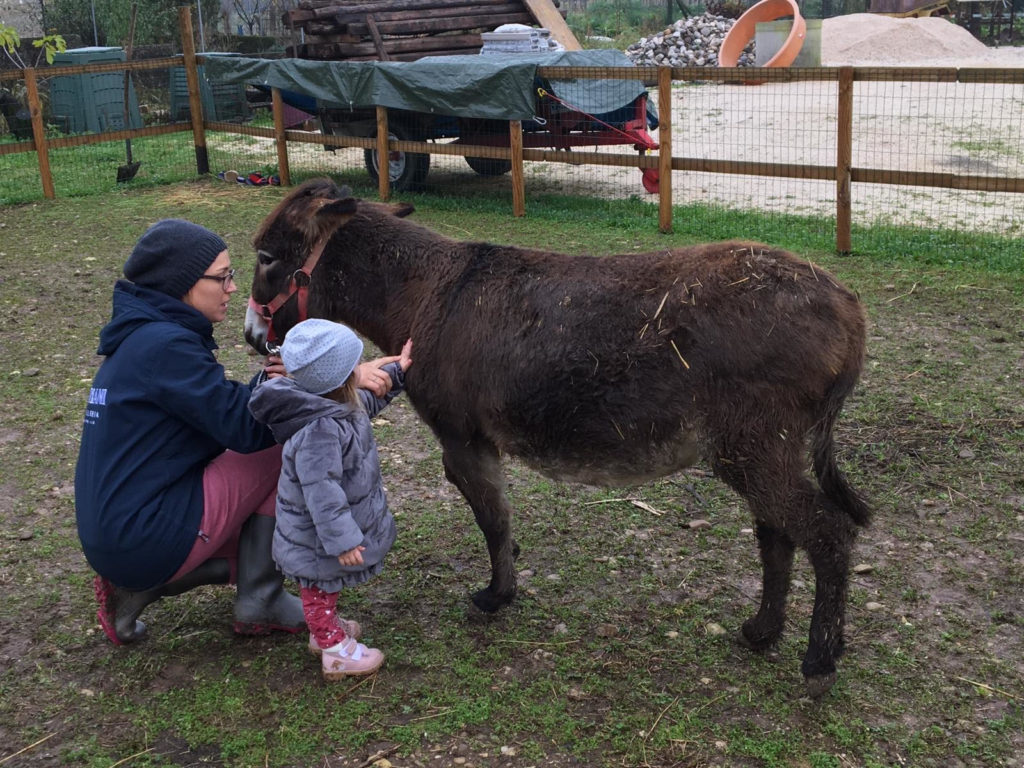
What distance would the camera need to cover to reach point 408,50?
13.1 m

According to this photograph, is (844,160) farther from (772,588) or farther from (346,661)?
(346,661)

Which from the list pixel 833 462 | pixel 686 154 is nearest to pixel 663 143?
pixel 686 154

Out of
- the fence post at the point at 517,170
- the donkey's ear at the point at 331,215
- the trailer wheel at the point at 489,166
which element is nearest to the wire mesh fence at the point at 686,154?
the trailer wheel at the point at 489,166

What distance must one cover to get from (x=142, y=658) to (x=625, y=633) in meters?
1.73

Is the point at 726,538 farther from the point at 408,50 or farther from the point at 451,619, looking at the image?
the point at 408,50

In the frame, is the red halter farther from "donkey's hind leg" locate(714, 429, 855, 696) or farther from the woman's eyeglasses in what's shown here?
"donkey's hind leg" locate(714, 429, 855, 696)

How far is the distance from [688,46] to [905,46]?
16.4ft

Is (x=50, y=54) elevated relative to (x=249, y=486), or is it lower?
elevated

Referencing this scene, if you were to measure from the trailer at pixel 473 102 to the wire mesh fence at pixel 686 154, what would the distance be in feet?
0.17

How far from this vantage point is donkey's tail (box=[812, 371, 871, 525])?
10.3 feet

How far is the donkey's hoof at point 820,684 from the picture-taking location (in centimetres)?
314

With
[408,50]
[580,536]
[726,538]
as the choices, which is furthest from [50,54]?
[408,50]

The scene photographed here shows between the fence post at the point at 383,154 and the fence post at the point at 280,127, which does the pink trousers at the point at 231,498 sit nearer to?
the fence post at the point at 383,154

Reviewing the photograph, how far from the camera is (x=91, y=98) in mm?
15844
